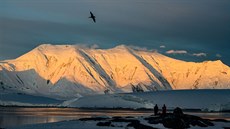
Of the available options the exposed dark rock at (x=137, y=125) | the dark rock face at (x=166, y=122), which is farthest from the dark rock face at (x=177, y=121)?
the exposed dark rock at (x=137, y=125)

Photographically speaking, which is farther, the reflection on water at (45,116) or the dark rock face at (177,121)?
the reflection on water at (45,116)

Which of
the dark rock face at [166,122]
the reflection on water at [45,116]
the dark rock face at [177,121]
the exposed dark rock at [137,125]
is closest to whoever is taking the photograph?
the exposed dark rock at [137,125]

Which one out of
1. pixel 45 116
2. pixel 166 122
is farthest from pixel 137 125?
pixel 45 116

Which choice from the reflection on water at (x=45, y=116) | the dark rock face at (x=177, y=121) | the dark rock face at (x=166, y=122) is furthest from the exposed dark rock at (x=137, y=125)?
the reflection on water at (x=45, y=116)

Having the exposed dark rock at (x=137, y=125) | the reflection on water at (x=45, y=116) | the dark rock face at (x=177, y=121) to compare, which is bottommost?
A: the exposed dark rock at (x=137, y=125)

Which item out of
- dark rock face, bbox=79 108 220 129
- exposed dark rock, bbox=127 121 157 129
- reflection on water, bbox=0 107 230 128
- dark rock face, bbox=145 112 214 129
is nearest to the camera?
exposed dark rock, bbox=127 121 157 129

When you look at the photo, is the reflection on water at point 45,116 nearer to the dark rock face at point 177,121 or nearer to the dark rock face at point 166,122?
the dark rock face at point 166,122

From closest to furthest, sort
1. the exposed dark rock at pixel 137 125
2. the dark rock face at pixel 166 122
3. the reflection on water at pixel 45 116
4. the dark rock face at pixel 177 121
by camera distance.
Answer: the exposed dark rock at pixel 137 125, the dark rock face at pixel 166 122, the dark rock face at pixel 177 121, the reflection on water at pixel 45 116

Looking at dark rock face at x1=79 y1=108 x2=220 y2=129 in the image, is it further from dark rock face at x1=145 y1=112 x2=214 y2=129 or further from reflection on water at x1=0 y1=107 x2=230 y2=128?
reflection on water at x1=0 y1=107 x2=230 y2=128

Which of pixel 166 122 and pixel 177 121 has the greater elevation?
pixel 177 121

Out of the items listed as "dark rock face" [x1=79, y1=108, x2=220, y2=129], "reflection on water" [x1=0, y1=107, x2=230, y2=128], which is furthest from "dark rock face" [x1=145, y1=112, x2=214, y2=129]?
"reflection on water" [x1=0, y1=107, x2=230, y2=128]

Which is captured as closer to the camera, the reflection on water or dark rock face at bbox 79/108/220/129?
dark rock face at bbox 79/108/220/129

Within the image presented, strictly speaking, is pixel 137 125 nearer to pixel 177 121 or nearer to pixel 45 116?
pixel 177 121

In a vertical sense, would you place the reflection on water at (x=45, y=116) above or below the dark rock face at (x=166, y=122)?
above
